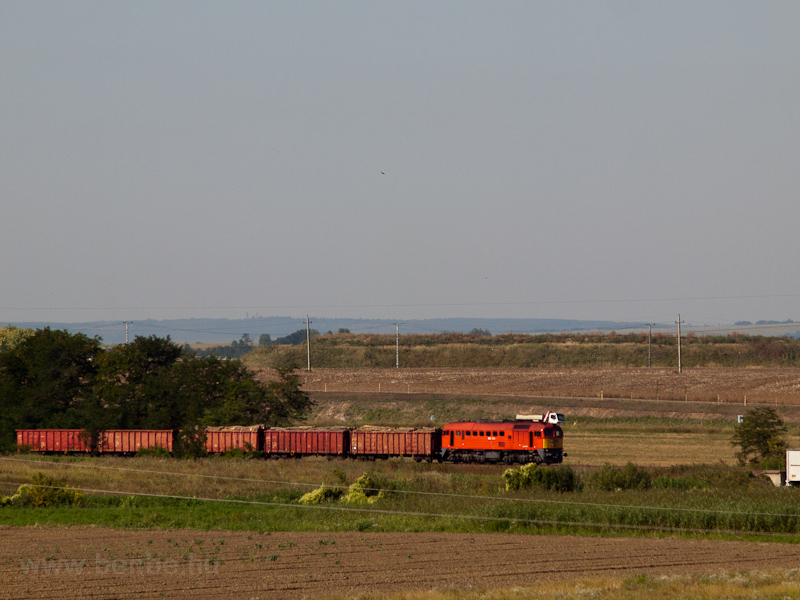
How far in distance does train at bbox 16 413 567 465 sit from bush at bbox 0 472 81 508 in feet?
66.0

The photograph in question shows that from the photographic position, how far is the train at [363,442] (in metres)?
54.3

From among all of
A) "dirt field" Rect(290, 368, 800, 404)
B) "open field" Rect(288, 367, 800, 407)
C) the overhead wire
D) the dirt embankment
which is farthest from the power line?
"dirt field" Rect(290, 368, 800, 404)

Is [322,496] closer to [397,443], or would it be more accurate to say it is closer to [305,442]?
[397,443]

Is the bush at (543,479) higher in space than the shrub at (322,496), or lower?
higher

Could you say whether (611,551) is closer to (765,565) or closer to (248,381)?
(765,565)

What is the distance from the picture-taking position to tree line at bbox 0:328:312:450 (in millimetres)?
66625

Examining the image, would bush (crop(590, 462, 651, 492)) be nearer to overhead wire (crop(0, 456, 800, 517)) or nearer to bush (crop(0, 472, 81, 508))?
overhead wire (crop(0, 456, 800, 517))

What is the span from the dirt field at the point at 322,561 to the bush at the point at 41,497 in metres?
8.03

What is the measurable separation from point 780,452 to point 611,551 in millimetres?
31749

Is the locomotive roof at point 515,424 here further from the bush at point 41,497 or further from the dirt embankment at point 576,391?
the dirt embankment at point 576,391

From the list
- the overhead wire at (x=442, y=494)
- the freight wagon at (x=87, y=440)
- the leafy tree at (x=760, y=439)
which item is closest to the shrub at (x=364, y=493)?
the overhead wire at (x=442, y=494)

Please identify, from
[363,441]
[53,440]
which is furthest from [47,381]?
[363,441]

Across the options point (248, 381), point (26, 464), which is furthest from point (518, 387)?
point (26, 464)

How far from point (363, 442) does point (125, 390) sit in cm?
2264
